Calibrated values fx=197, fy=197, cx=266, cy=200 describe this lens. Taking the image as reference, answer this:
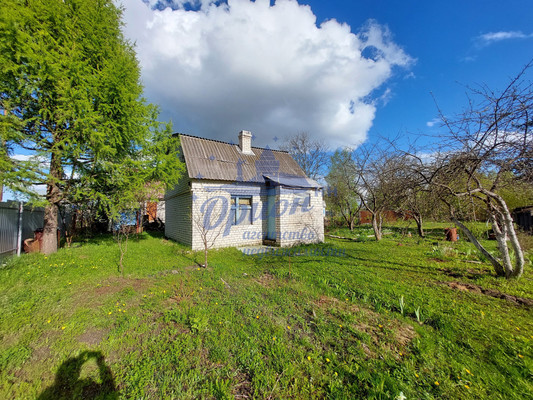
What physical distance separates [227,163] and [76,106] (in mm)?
6004

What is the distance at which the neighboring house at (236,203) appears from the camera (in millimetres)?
9227

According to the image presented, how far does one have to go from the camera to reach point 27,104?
652 centimetres

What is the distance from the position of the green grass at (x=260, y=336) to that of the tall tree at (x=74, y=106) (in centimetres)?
333

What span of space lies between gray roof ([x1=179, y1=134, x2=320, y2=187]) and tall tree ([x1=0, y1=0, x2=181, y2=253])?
4.38ft

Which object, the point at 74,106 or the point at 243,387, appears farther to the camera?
the point at 74,106

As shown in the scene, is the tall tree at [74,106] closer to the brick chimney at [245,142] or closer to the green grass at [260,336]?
the green grass at [260,336]

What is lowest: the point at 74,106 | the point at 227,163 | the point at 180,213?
the point at 180,213

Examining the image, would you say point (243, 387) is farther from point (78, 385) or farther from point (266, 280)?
point (266, 280)

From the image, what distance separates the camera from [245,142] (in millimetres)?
12398

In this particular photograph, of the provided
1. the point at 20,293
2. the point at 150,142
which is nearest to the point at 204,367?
the point at 20,293

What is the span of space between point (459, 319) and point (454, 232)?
1081 cm

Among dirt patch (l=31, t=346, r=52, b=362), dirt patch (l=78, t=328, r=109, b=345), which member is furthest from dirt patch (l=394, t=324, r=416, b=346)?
dirt patch (l=31, t=346, r=52, b=362)

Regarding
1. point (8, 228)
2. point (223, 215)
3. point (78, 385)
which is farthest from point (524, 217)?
point (8, 228)

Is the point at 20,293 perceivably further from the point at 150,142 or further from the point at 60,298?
the point at 150,142
